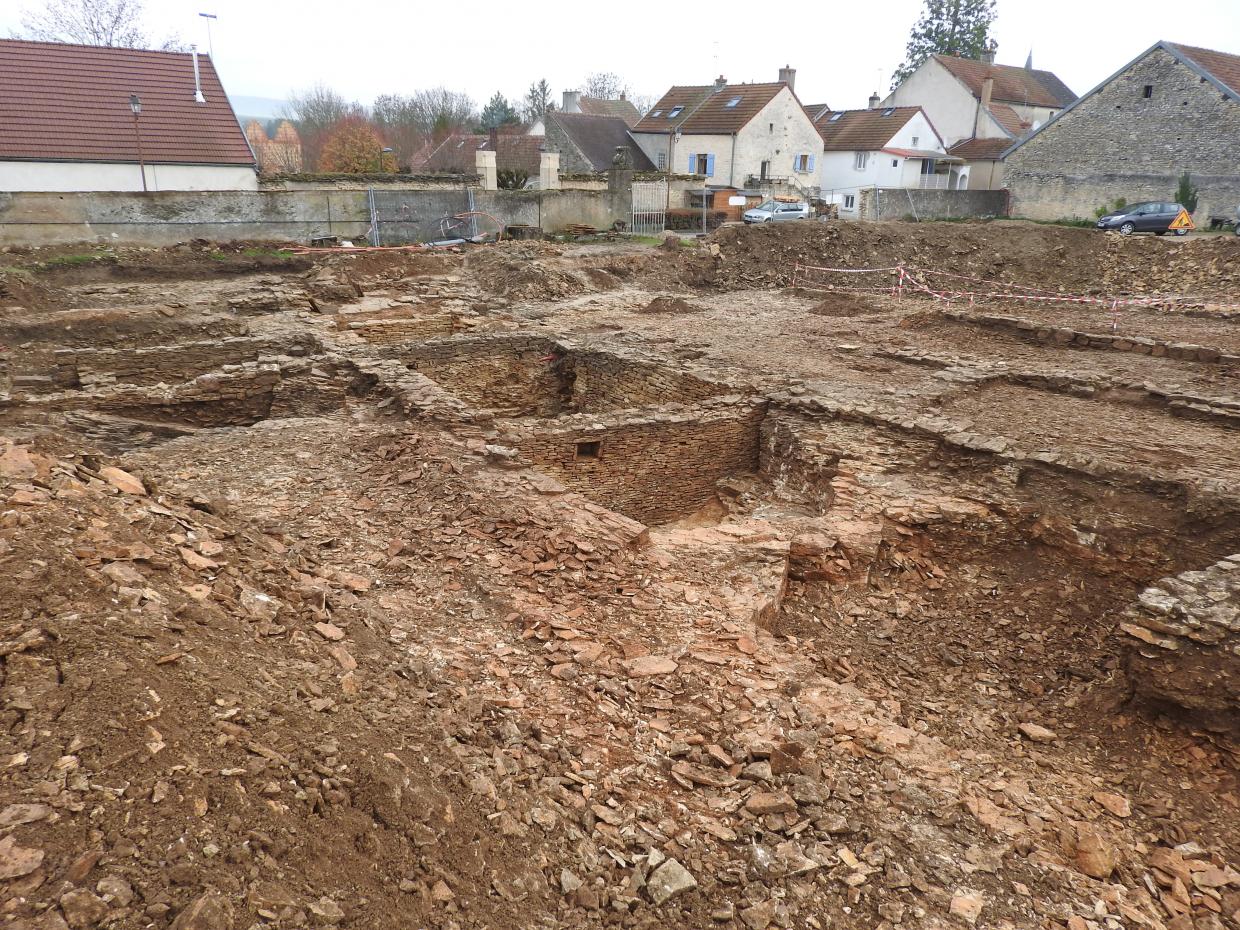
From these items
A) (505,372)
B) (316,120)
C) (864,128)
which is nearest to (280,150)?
(316,120)

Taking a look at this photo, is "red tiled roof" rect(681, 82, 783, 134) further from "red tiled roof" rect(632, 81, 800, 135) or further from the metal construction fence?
the metal construction fence

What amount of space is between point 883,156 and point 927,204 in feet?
32.2

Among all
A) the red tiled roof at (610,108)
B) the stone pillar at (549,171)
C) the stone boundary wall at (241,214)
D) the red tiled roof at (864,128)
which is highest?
the red tiled roof at (610,108)

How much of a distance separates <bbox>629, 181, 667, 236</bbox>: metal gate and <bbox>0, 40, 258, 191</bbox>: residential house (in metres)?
12.9

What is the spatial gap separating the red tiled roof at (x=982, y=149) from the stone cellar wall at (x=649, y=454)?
38.9 metres

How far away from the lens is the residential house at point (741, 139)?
3753 centimetres

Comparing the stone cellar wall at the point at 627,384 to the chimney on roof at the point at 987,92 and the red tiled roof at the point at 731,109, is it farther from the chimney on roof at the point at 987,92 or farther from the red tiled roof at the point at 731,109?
the chimney on roof at the point at 987,92

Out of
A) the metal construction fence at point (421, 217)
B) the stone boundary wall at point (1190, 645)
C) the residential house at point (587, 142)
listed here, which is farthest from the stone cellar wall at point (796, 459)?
the residential house at point (587, 142)

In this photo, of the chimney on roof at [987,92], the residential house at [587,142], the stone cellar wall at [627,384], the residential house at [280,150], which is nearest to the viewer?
the stone cellar wall at [627,384]

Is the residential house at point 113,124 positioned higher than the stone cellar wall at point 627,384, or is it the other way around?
the residential house at point 113,124

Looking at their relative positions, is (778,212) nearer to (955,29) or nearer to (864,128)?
(864,128)

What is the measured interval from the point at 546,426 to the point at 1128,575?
5.83 metres

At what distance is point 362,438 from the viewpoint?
8312 millimetres

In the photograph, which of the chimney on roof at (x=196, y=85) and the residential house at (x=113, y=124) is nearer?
the residential house at (x=113, y=124)
